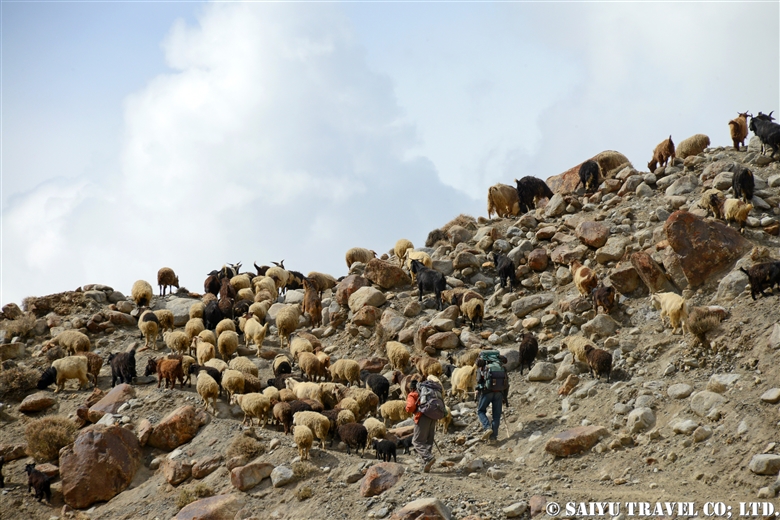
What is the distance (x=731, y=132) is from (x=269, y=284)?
15.0 m

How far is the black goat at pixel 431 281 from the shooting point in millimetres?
18000

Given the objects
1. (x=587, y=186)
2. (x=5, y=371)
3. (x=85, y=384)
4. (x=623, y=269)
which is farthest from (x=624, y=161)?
(x=5, y=371)

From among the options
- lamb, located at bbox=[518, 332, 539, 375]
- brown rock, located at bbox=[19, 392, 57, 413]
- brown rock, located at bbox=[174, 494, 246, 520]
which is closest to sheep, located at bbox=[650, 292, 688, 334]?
lamb, located at bbox=[518, 332, 539, 375]

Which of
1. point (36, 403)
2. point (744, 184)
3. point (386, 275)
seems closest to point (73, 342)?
point (36, 403)

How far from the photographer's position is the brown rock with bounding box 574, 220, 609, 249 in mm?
17547

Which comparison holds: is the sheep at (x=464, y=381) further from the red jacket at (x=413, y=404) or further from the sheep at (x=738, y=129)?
the sheep at (x=738, y=129)

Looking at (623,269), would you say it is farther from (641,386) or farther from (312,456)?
(312,456)

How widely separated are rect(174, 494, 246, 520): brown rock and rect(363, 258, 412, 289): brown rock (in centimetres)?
966

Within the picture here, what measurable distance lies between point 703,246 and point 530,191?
8377 millimetres

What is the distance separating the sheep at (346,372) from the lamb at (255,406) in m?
2.23

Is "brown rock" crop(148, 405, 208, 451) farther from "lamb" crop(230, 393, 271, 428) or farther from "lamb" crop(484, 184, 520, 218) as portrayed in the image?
"lamb" crop(484, 184, 520, 218)

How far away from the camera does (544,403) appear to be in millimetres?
13344

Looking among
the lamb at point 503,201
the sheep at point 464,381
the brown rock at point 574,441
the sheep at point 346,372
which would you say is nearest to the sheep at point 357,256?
the lamb at point 503,201

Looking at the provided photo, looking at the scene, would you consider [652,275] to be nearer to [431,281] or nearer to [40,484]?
[431,281]
